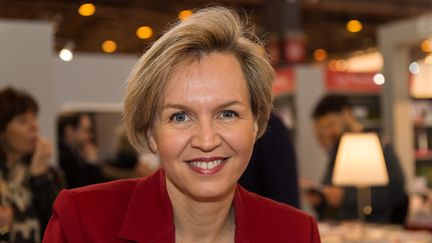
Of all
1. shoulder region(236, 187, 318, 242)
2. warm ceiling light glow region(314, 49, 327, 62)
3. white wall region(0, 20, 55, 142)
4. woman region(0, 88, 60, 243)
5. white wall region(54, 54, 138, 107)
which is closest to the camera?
shoulder region(236, 187, 318, 242)

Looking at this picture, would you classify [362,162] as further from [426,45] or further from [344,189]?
[426,45]

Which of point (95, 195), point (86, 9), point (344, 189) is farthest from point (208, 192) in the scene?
point (86, 9)

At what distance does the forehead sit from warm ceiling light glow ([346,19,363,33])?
1403cm

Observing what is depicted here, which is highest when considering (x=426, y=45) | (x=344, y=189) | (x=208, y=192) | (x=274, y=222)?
(x=426, y=45)

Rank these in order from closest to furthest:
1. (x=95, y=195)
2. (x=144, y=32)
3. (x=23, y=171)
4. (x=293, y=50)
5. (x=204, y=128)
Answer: (x=204, y=128), (x=95, y=195), (x=23, y=171), (x=293, y=50), (x=144, y=32)

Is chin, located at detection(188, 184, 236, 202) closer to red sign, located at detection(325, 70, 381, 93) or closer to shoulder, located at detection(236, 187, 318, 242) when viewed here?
shoulder, located at detection(236, 187, 318, 242)

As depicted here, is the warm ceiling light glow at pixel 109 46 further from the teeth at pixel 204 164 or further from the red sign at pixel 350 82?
the teeth at pixel 204 164

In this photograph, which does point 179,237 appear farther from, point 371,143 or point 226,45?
point 371,143

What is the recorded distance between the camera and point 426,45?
303 inches

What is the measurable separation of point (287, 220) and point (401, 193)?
3026mm

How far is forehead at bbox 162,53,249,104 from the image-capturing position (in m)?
1.45

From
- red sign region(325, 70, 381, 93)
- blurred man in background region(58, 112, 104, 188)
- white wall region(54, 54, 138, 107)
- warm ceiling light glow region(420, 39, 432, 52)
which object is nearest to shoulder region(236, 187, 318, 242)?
blurred man in background region(58, 112, 104, 188)

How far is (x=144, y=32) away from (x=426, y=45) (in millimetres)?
8033

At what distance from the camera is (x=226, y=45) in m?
1.56
